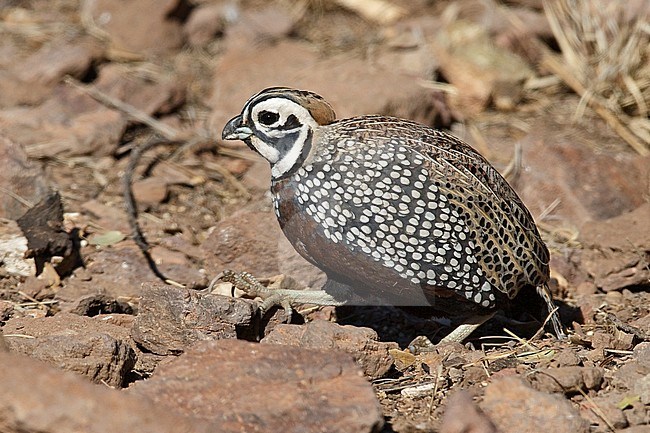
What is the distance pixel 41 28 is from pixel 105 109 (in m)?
2.04

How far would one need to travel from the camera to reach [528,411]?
3.71m

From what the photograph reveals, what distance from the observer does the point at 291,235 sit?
4.65 m

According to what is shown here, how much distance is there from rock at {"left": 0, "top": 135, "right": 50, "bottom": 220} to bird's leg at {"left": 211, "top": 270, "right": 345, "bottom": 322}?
1.57 metres

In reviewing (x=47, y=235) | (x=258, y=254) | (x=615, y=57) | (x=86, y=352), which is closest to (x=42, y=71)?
(x=47, y=235)

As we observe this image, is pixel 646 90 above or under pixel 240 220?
above

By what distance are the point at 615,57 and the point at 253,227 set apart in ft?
13.1

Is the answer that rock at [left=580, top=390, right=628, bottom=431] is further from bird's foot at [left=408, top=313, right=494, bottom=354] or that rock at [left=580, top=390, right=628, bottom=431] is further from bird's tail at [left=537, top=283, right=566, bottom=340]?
bird's foot at [left=408, top=313, right=494, bottom=354]

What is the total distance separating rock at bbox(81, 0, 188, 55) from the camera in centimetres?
886

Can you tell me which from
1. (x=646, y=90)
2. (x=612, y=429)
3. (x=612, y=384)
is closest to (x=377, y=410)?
(x=612, y=429)

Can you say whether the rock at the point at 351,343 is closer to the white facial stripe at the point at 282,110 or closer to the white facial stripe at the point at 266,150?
the white facial stripe at the point at 266,150

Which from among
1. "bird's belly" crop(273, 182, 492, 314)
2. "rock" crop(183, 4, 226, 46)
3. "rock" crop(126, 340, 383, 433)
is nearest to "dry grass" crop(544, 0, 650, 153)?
"rock" crop(183, 4, 226, 46)

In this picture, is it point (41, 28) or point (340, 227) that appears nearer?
point (340, 227)

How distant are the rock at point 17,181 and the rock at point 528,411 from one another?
3.44 metres

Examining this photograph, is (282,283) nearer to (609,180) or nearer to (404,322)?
(404,322)
